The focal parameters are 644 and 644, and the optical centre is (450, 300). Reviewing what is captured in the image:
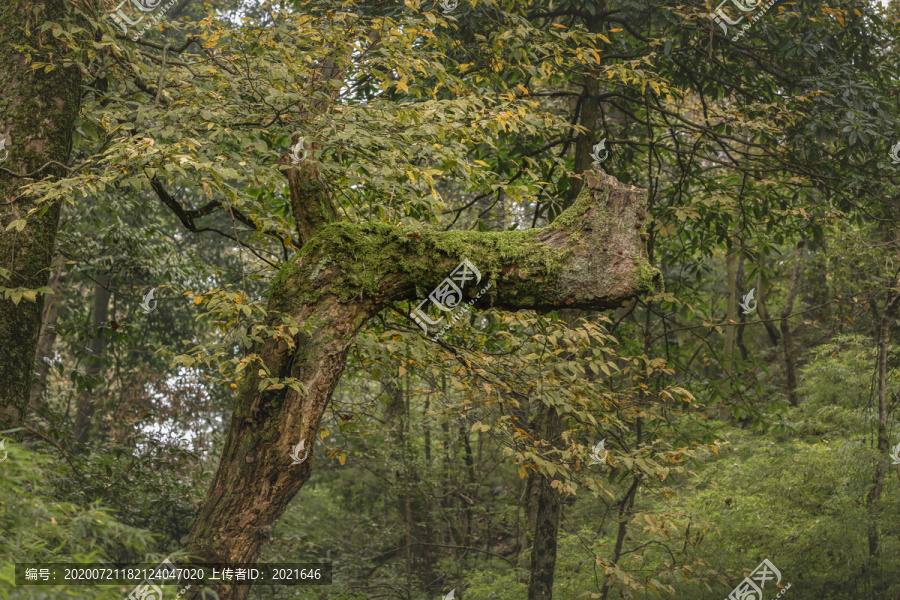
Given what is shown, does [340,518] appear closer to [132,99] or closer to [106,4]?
[132,99]

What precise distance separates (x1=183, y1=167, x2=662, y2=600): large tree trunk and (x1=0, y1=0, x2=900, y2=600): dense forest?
15 mm

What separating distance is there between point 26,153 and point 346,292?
6.82 feet

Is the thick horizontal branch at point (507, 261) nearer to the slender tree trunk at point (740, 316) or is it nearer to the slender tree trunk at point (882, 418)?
the slender tree trunk at point (882, 418)

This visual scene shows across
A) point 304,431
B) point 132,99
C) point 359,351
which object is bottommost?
point 304,431

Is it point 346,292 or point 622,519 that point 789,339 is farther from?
point 346,292

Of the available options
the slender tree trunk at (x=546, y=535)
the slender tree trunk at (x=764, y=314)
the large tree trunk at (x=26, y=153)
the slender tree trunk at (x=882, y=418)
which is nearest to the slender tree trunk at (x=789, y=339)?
the slender tree trunk at (x=764, y=314)

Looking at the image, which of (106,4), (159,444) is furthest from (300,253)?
(159,444)

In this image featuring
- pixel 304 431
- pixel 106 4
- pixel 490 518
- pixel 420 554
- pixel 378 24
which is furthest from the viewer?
pixel 420 554

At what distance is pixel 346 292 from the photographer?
3.22 metres

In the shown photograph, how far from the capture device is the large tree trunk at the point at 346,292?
122 inches

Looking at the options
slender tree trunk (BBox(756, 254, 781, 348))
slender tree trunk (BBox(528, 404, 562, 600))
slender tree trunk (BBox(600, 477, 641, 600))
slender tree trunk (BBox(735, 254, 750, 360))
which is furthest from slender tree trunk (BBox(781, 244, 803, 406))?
slender tree trunk (BBox(528, 404, 562, 600))

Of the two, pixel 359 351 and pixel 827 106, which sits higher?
pixel 827 106

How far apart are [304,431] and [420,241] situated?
111cm

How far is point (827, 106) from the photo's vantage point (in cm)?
538
